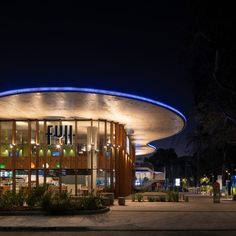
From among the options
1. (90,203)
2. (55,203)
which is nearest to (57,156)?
(90,203)

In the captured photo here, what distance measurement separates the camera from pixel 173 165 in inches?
5812

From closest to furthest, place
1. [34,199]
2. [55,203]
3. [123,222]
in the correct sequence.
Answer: [123,222], [55,203], [34,199]

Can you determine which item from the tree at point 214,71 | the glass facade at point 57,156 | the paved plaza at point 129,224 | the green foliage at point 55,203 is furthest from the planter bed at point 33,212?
the glass facade at point 57,156

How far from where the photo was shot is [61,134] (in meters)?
36.8

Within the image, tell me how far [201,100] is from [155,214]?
5679mm

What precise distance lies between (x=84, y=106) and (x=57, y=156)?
597cm

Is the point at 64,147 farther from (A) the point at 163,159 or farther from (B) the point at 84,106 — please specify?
(A) the point at 163,159

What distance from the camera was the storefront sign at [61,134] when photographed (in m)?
36.7

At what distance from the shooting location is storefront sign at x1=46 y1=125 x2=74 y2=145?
3672 cm

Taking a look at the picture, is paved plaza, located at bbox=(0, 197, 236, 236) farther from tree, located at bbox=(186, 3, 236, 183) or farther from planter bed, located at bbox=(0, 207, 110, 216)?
tree, located at bbox=(186, 3, 236, 183)

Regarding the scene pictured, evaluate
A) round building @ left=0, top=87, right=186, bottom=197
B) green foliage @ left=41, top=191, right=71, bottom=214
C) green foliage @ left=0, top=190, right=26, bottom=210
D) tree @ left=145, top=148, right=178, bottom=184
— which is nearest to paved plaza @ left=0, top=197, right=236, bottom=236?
green foliage @ left=41, top=191, right=71, bottom=214

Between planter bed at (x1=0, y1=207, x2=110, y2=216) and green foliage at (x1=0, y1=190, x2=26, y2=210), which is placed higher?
green foliage at (x1=0, y1=190, x2=26, y2=210)

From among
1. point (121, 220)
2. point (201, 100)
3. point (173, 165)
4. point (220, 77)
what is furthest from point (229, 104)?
point (173, 165)

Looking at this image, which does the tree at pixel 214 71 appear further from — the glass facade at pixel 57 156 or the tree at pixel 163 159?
the tree at pixel 163 159
